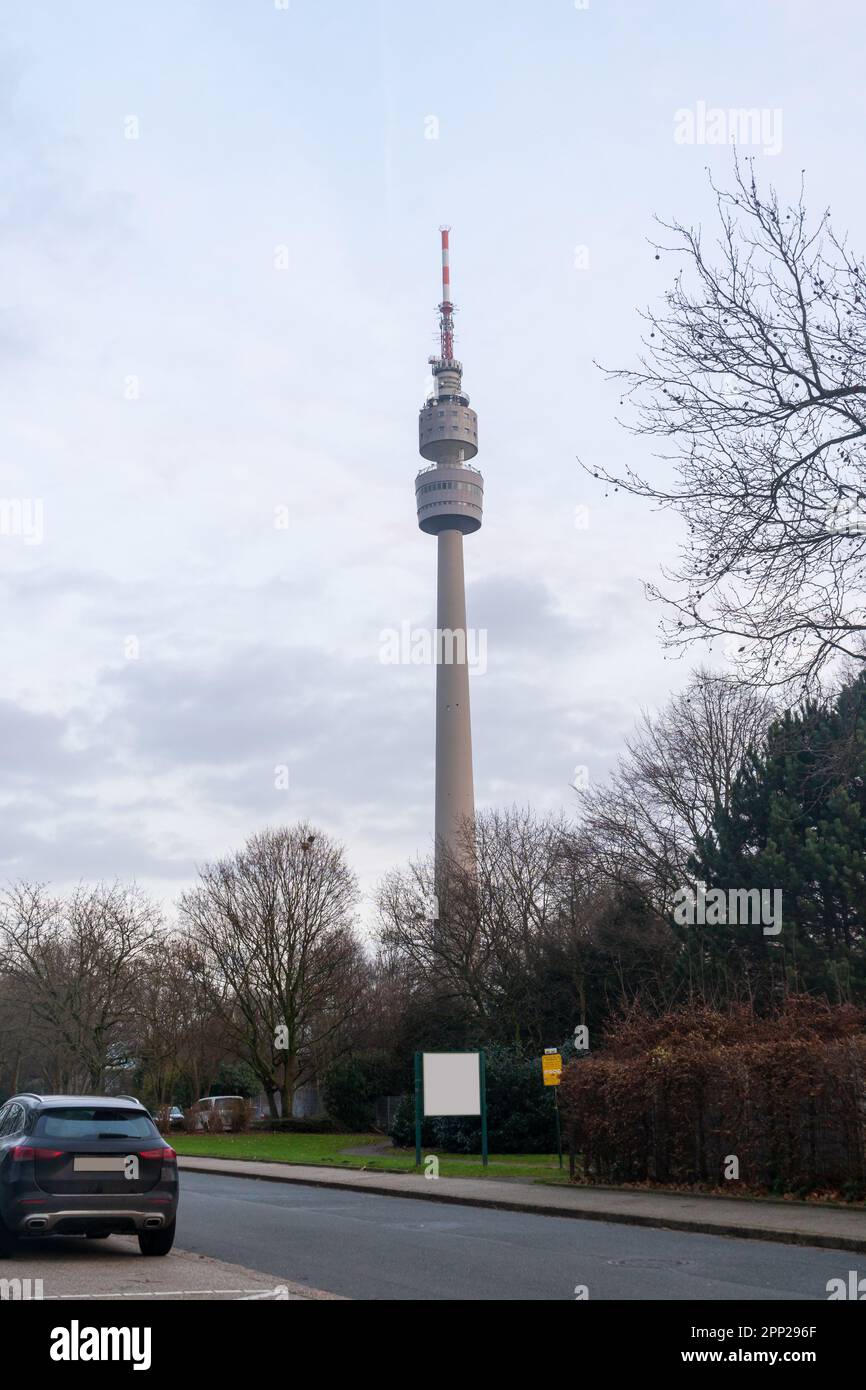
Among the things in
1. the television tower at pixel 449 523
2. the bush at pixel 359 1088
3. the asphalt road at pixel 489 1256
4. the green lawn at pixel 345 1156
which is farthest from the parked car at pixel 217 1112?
the television tower at pixel 449 523

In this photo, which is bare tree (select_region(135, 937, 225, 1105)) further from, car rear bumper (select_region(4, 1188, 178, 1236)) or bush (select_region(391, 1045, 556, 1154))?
car rear bumper (select_region(4, 1188, 178, 1236))

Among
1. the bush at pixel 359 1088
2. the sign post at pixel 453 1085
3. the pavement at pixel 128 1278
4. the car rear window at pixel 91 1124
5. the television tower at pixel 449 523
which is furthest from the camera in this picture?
the television tower at pixel 449 523

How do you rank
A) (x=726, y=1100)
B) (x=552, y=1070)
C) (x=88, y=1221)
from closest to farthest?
(x=88, y=1221)
(x=726, y=1100)
(x=552, y=1070)

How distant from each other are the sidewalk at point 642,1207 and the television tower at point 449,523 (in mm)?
64253

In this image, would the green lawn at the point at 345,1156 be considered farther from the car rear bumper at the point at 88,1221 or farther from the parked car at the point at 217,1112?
the car rear bumper at the point at 88,1221

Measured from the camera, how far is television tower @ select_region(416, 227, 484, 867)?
9288cm

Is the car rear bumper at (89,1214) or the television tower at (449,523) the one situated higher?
the television tower at (449,523)

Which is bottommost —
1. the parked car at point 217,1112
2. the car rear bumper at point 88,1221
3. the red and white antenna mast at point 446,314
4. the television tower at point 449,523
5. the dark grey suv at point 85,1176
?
the parked car at point 217,1112

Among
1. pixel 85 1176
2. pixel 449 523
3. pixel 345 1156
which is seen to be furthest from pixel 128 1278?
pixel 449 523

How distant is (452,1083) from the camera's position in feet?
89.8

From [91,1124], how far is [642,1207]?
311 inches

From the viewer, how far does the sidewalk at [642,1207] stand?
1445 centimetres

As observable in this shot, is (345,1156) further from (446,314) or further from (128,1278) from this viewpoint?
(446,314)

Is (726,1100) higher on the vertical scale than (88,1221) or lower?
higher
